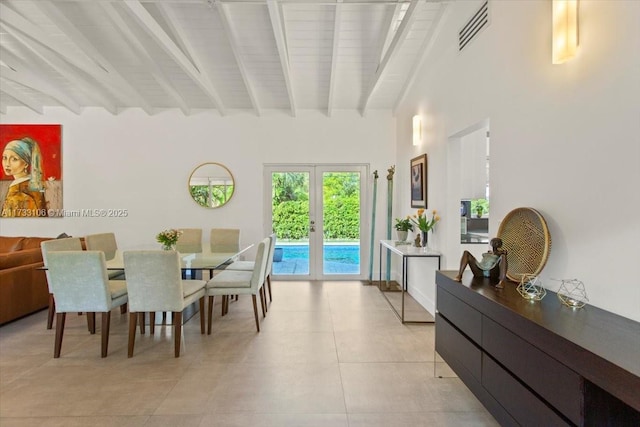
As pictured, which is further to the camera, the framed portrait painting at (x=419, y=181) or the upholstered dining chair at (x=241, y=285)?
the framed portrait painting at (x=419, y=181)

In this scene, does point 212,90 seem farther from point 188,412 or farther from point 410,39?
point 188,412

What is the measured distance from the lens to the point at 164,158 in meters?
5.95

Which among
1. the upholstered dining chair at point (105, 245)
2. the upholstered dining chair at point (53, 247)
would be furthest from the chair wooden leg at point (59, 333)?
the upholstered dining chair at point (105, 245)

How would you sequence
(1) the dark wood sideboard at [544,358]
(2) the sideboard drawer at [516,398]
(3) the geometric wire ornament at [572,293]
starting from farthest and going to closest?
(3) the geometric wire ornament at [572,293], (2) the sideboard drawer at [516,398], (1) the dark wood sideboard at [544,358]

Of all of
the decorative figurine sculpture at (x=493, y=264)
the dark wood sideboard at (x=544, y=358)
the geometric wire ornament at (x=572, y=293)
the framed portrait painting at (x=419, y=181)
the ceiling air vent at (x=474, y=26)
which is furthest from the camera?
the framed portrait painting at (x=419, y=181)

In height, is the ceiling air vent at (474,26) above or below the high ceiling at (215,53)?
below

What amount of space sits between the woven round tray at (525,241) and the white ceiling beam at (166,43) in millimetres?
3602

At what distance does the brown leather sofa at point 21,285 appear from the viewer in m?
3.81

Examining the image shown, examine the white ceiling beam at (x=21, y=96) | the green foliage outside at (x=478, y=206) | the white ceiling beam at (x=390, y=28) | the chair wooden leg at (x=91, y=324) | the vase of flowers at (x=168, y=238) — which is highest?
the white ceiling beam at (x=390, y=28)

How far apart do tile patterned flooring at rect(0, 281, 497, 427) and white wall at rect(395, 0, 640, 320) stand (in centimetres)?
118

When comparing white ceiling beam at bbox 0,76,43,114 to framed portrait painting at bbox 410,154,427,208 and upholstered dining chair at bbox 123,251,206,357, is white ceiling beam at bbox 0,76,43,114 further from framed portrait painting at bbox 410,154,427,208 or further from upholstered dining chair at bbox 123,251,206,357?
framed portrait painting at bbox 410,154,427,208

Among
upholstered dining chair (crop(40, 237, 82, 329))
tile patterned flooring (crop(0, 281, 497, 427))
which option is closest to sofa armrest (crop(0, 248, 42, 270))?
upholstered dining chair (crop(40, 237, 82, 329))

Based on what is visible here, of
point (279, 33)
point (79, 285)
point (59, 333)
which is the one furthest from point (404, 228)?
point (59, 333)

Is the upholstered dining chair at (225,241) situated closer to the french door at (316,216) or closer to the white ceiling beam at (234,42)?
the french door at (316,216)
